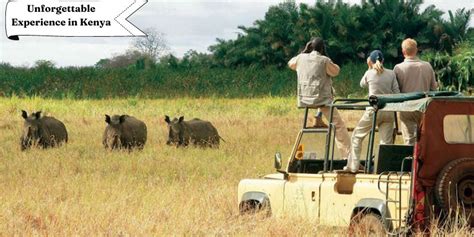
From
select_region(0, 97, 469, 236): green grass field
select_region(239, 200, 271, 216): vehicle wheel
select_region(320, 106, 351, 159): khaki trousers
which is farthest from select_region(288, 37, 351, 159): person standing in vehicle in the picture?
select_region(239, 200, 271, 216): vehicle wheel

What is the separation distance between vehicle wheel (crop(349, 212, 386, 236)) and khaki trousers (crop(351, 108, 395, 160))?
1041 mm

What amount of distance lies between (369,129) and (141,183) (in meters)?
5.11

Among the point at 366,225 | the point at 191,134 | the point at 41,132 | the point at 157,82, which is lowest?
the point at 366,225

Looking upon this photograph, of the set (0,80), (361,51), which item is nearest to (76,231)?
(0,80)

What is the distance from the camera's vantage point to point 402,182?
9000mm

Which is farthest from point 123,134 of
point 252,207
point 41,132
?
point 252,207

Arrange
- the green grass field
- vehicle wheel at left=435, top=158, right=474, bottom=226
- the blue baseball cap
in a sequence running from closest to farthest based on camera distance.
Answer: vehicle wheel at left=435, top=158, right=474, bottom=226 < the green grass field < the blue baseball cap

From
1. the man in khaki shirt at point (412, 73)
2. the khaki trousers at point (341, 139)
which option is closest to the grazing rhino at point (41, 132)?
the khaki trousers at point (341, 139)

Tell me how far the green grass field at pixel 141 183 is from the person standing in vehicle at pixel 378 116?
2.92ft

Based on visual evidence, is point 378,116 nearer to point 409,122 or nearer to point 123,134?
point 409,122

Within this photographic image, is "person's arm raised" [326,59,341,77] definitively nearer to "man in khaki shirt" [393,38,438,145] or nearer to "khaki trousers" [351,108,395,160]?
"man in khaki shirt" [393,38,438,145]

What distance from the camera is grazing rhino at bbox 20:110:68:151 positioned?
22031mm

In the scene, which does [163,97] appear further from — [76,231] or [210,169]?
[76,231]

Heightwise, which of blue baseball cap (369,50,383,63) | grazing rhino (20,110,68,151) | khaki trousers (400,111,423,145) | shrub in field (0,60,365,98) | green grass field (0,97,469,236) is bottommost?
green grass field (0,97,469,236)
